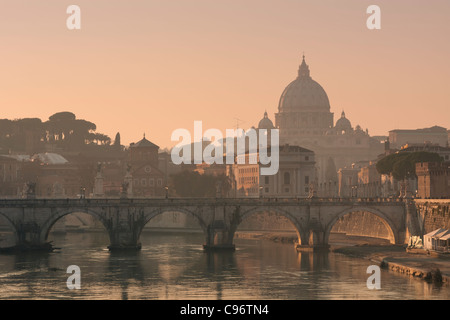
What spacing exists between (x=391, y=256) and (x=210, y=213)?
19021 millimetres

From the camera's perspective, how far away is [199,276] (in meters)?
77.7

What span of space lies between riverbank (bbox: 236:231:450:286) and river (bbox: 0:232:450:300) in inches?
39.1

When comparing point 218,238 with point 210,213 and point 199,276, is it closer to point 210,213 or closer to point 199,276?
point 210,213

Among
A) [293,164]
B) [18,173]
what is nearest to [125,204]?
[293,164]

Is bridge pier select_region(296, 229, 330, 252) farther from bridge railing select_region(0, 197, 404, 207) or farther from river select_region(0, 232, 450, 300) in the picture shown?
bridge railing select_region(0, 197, 404, 207)

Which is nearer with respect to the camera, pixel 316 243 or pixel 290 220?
pixel 316 243

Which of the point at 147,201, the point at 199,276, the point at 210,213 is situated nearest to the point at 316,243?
the point at 210,213

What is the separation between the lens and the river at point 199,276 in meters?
67.8

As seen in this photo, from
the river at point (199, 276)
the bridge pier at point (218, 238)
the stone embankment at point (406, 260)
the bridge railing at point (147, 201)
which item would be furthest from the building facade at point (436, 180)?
the bridge pier at point (218, 238)

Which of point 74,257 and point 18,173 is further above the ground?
point 18,173

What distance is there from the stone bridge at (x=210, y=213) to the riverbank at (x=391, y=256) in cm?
251

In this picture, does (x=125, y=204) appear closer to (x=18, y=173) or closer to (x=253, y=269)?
(x=253, y=269)
